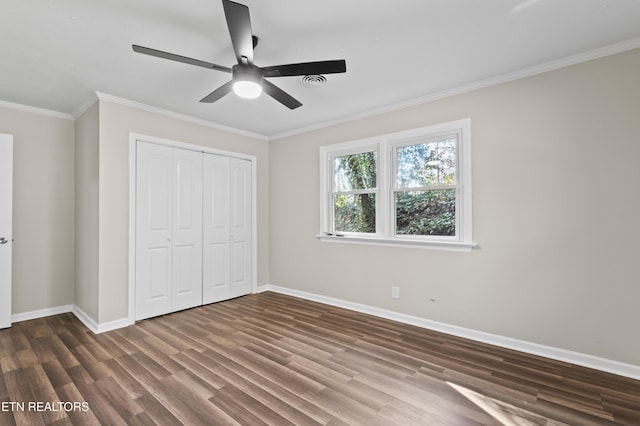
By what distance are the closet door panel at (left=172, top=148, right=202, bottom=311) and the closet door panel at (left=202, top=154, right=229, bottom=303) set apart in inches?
3.8

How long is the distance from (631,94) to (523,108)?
2.38 feet

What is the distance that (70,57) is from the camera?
104 inches

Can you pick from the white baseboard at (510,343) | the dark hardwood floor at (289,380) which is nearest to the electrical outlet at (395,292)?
the white baseboard at (510,343)

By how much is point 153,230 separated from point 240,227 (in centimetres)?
131

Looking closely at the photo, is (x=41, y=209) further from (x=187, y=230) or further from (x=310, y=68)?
(x=310, y=68)

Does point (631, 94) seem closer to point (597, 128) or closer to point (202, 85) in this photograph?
point (597, 128)

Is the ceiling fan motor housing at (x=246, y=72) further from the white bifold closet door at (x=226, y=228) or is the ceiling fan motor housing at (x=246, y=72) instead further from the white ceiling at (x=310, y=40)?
the white bifold closet door at (x=226, y=228)

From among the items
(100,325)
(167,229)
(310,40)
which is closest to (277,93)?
(310,40)

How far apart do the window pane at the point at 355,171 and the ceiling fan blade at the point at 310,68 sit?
204 cm

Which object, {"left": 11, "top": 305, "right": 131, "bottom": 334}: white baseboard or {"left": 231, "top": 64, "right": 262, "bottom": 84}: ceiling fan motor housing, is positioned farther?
{"left": 11, "top": 305, "right": 131, "bottom": 334}: white baseboard

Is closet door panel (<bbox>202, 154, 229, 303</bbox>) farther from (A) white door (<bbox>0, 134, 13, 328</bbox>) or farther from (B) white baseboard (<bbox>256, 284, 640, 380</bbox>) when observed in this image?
(A) white door (<bbox>0, 134, 13, 328</bbox>)

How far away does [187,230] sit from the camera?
420 cm

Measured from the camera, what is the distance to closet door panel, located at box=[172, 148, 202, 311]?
13.4 ft

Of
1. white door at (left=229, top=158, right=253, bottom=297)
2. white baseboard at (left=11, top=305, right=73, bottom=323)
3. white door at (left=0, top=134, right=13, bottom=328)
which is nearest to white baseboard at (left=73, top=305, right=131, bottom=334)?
white baseboard at (left=11, top=305, right=73, bottom=323)
